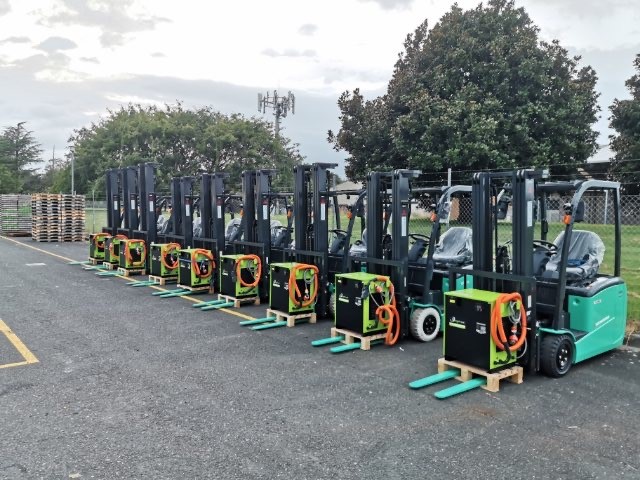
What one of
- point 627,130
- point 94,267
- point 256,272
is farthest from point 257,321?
point 627,130

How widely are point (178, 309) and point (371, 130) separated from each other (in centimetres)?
1708

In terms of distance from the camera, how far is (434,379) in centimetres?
539

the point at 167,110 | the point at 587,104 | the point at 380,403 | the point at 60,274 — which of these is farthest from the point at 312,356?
the point at 167,110

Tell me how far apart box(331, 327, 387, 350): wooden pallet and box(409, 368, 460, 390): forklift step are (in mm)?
1168

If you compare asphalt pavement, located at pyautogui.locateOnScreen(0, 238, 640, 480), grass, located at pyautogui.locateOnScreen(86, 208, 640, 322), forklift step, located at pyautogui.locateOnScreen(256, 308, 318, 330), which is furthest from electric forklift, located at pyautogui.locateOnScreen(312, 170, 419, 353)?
grass, located at pyautogui.locateOnScreen(86, 208, 640, 322)

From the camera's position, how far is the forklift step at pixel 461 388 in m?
5.01

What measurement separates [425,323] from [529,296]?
182cm

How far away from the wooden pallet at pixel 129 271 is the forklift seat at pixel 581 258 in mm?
10329

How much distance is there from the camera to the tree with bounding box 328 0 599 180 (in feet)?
69.7

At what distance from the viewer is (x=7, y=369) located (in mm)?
5910

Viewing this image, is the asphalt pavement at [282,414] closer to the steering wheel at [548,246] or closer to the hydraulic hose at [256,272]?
the steering wheel at [548,246]

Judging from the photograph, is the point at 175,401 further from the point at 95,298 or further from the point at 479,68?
the point at 479,68

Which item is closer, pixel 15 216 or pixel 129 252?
pixel 129 252

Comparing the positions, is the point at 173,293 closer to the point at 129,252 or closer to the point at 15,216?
the point at 129,252
